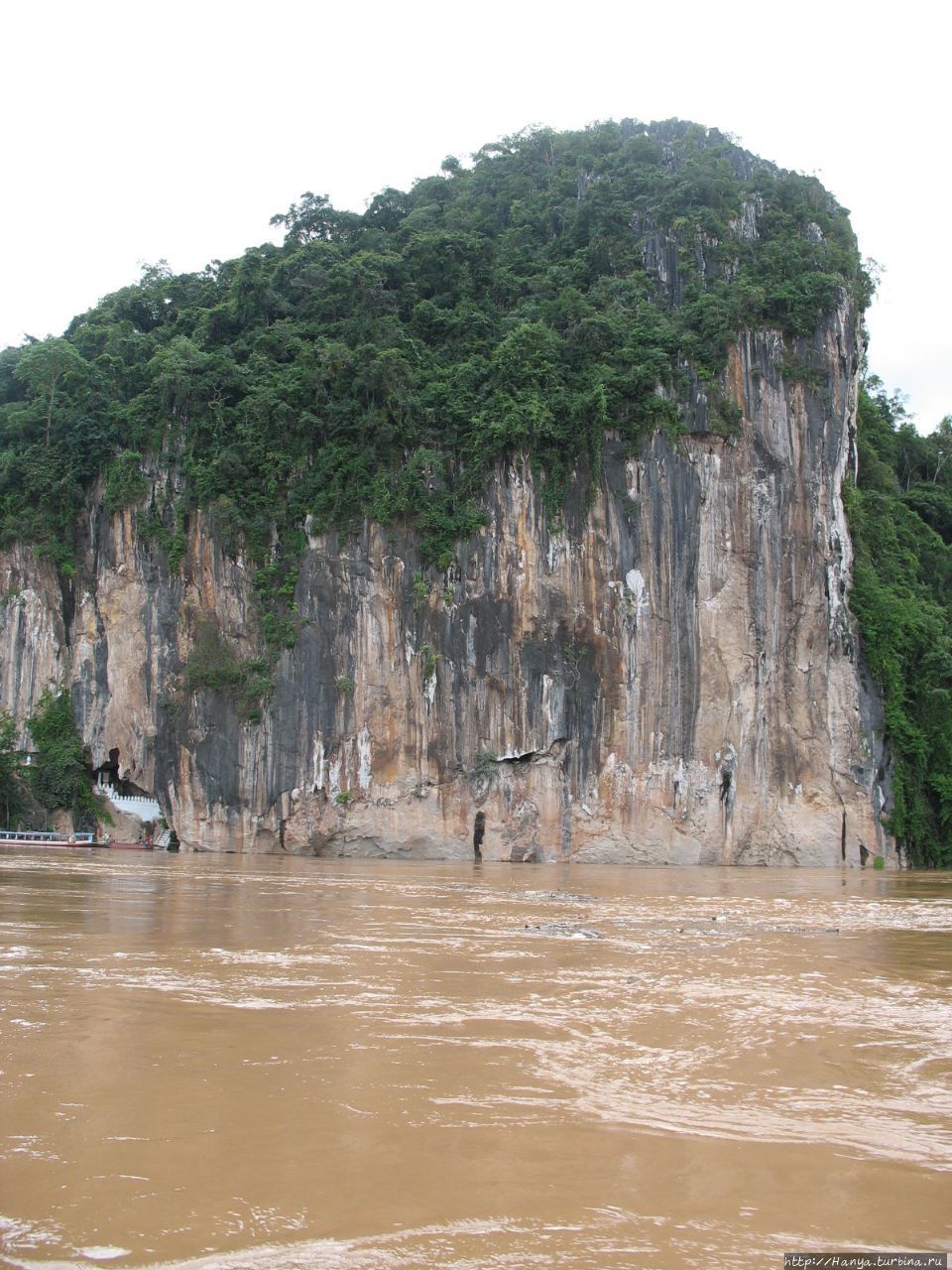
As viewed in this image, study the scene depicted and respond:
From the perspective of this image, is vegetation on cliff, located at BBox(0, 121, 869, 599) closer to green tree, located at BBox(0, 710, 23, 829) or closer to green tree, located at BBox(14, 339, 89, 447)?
green tree, located at BBox(14, 339, 89, 447)

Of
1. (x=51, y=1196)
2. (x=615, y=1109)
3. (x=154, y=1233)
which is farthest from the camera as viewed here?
(x=615, y=1109)

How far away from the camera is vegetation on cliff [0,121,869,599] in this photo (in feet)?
93.3

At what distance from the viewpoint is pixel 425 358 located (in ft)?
102

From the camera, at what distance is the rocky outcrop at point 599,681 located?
27.0 meters

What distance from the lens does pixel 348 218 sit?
3844cm

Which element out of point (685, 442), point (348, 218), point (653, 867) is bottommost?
point (653, 867)

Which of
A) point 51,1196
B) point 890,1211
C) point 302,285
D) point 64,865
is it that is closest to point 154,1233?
point 51,1196

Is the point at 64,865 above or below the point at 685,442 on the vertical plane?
below

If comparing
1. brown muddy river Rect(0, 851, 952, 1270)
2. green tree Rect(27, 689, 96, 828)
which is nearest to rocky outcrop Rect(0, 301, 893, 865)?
green tree Rect(27, 689, 96, 828)

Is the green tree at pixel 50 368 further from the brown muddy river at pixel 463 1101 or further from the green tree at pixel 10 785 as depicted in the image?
the brown muddy river at pixel 463 1101

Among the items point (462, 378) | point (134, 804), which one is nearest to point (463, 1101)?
point (462, 378)

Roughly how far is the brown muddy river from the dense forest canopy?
20897mm

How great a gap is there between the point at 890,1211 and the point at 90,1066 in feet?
10.00

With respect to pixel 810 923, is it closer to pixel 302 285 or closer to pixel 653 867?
pixel 653 867
